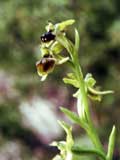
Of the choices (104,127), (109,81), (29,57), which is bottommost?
(104,127)

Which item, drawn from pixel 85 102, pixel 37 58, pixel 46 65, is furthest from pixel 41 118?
pixel 46 65

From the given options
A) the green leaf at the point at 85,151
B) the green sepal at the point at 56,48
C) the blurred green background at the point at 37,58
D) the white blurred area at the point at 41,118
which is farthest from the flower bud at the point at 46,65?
the white blurred area at the point at 41,118

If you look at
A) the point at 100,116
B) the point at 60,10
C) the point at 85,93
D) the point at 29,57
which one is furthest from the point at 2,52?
the point at 85,93

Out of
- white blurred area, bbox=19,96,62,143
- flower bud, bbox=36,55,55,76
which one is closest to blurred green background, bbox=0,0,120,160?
white blurred area, bbox=19,96,62,143

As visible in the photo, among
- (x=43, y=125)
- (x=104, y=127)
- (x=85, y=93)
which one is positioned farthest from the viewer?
(x=43, y=125)

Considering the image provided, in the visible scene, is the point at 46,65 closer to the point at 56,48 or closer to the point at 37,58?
the point at 56,48

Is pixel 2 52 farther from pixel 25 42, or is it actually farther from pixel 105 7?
pixel 105 7
